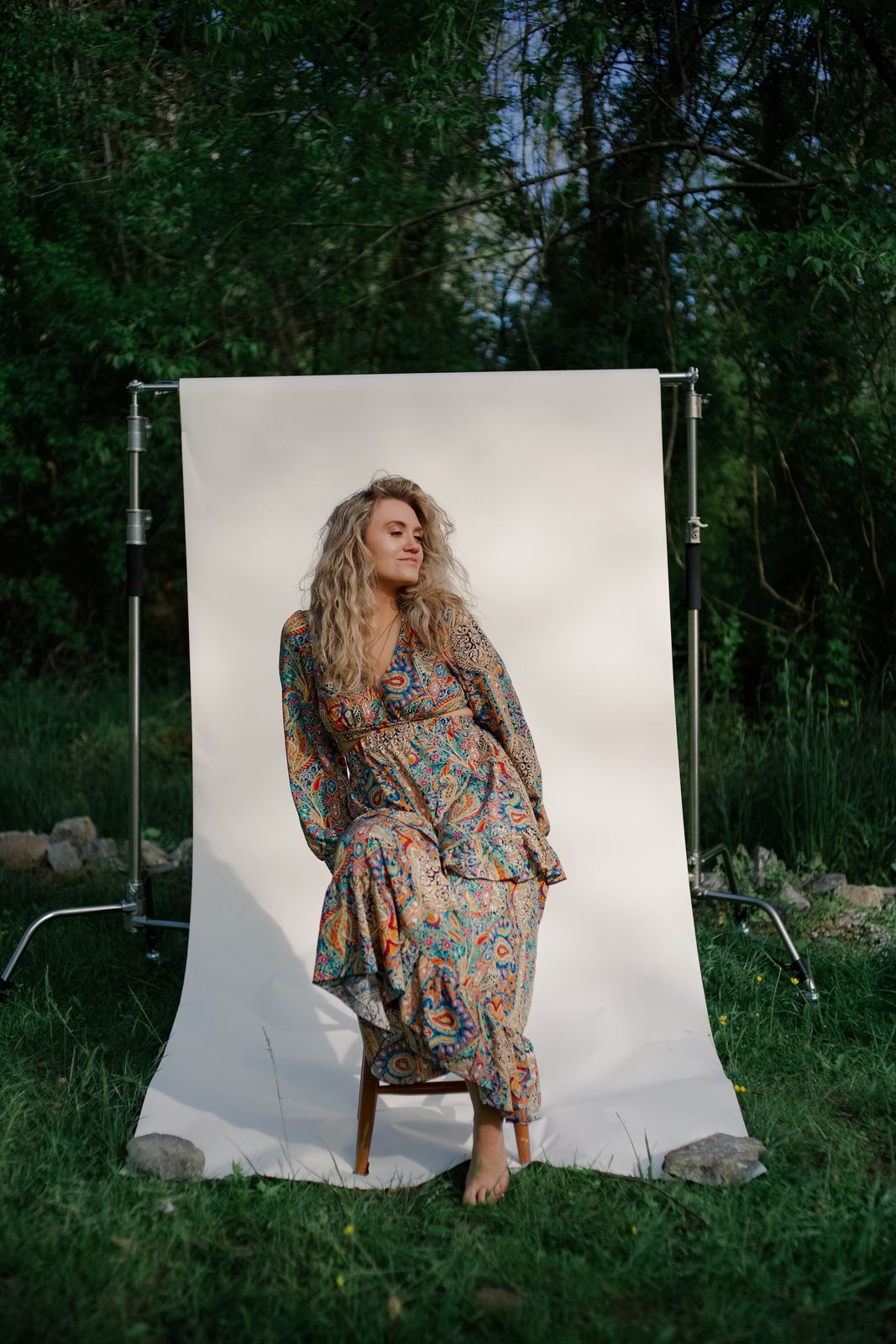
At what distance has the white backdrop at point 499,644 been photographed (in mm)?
3066

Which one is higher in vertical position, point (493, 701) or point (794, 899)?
point (493, 701)

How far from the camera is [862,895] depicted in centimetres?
384

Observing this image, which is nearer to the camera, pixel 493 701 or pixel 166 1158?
pixel 166 1158

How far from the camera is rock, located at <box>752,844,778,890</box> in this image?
3976mm

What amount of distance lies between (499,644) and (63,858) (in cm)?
181

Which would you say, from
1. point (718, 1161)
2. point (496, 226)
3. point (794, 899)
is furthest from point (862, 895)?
point (496, 226)

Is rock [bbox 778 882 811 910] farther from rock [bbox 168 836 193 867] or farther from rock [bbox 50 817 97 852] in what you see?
rock [bbox 50 817 97 852]

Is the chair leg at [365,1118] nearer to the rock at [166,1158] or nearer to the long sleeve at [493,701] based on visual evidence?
the rock at [166,1158]

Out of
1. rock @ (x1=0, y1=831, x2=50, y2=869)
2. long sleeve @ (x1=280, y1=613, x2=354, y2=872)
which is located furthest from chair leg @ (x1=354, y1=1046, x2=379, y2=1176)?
rock @ (x1=0, y1=831, x2=50, y2=869)

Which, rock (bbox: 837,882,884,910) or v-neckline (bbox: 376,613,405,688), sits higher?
v-neckline (bbox: 376,613,405,688)

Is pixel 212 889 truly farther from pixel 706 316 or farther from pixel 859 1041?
pixel 706 316

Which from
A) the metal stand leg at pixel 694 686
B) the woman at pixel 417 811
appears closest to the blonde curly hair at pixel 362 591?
the woman at pixel 417 811

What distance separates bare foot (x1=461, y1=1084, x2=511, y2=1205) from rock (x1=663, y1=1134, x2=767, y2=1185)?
32 centimetres

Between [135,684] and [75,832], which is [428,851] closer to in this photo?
[135,684]
